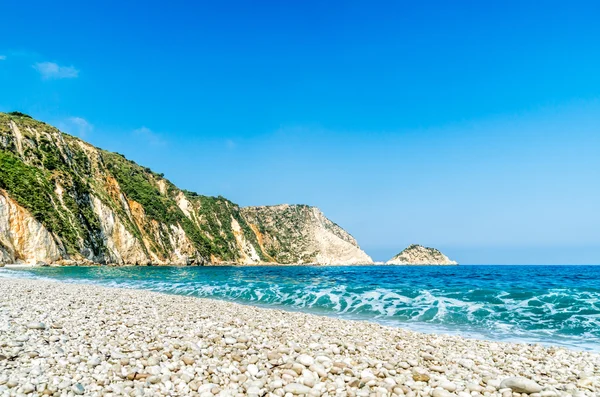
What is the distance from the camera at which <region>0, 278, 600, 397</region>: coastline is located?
16.6 ft

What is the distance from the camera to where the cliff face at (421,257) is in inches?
7032

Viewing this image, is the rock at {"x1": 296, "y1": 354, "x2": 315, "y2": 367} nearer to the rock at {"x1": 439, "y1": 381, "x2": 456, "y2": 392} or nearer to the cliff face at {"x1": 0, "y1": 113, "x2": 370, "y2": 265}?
the rock at {"x1": 439, "y1": 381, "x2": 456, "y2": 392}

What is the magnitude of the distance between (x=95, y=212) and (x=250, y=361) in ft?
225

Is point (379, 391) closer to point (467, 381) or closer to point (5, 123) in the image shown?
point (467, 381)

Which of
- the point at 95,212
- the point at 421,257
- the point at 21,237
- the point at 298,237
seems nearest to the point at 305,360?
the point at 21,237

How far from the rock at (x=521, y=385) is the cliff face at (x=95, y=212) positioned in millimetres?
53749

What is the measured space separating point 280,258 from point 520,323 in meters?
119

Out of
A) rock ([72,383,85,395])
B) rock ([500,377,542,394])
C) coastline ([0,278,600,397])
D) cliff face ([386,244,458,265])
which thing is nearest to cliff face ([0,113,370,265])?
coastline ([0,278,600,397])

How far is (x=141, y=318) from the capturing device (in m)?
9.01

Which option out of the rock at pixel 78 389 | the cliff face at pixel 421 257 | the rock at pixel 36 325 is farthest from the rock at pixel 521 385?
the cliff face at pixel 421 257

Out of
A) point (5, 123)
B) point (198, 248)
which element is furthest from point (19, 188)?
point (198, 248)

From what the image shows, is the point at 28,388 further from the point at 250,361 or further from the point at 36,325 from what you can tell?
the point at 36,325

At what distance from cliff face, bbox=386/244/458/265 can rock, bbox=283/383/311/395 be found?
7033 inches

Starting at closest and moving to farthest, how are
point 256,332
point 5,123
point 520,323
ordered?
point 256,332, point 520,323, point 5,123
